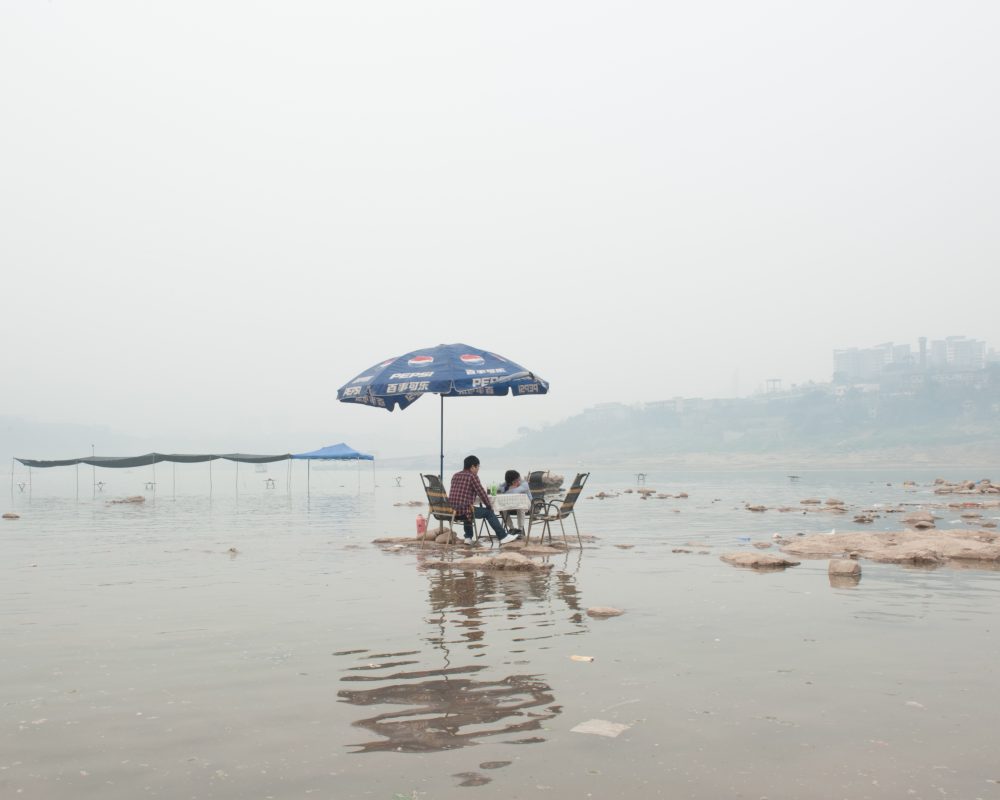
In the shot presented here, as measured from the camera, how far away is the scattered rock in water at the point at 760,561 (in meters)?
10.7

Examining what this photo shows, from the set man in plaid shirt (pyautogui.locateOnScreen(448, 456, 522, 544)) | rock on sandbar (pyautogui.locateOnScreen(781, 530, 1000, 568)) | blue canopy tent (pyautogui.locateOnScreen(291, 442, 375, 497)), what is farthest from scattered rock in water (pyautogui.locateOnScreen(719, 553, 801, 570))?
blue canopy tent (pyautogui.locateOnScreen(291, 442, 375, 497))

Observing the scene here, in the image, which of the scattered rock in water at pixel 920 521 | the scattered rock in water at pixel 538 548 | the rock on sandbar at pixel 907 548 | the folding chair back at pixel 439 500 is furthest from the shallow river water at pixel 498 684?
the scattered rock in water at pixel 920 521

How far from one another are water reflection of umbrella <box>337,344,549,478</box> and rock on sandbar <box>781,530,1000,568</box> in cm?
539

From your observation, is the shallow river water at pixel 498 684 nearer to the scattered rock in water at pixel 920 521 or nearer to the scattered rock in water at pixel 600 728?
the scattered rock in water at pixel 600 728

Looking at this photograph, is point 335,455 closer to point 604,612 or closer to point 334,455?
point 334,455

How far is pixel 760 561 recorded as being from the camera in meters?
10.8

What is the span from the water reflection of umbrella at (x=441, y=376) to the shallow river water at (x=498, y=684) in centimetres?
358

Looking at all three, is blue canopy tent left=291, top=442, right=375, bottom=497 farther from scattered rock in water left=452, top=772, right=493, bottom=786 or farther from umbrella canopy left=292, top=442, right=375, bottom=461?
scattered rock in water left=452, top=772, right=493, bottom=786

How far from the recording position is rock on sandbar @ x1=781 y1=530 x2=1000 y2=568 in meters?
11.0

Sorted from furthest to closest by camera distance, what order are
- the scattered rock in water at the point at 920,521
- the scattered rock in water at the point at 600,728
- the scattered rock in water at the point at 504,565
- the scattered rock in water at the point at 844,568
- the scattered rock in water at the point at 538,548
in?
the scattered rock in water at the point at 920,521, the scattered rock in water at the point at 538,548, the scattered rock in water at the point at 504,565, the scattered rock in water at the point at 844,568, the scattered rock in water at the point at 600,728

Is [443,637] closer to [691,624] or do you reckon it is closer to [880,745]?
[691,624]

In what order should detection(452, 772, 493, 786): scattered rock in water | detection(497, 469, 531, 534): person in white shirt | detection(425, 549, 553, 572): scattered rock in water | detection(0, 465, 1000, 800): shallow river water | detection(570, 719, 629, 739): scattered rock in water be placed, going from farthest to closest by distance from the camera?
detection(497, 469, 531, 534): person in white shirt
detection(425, 549, 553, 572): scattered rock in water
detection(570, 719, 629, 739): scattered rock in water
detection(0, 465, 1000, 800): shallow river water
detection(452, 772, 493, 786): scattered rock in water

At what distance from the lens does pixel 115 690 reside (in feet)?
16.8

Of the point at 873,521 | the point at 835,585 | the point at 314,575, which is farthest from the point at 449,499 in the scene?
the point at 873,521
